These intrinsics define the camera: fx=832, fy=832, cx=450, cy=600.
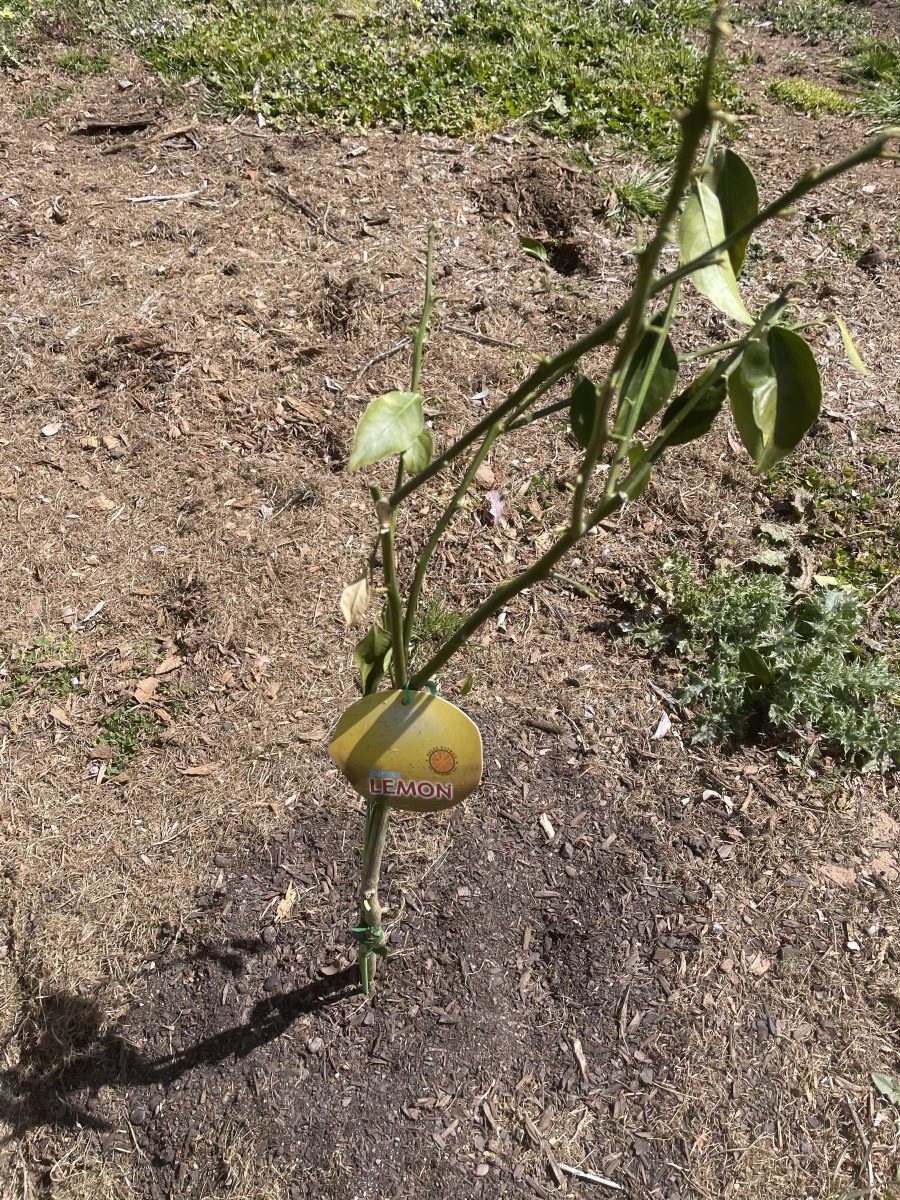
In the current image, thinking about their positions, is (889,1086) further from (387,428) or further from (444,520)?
(387,428)

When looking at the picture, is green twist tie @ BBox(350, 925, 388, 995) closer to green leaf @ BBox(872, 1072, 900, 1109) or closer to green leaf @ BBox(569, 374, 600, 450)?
green leaf @ BBox(569, 374, 600, 450)

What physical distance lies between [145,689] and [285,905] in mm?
737

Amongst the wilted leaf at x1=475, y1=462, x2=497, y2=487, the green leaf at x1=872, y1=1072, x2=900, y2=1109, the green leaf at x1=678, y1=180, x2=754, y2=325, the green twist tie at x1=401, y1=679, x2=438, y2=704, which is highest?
the green leaf at x1=678, y1=180, x2=754, y2=325

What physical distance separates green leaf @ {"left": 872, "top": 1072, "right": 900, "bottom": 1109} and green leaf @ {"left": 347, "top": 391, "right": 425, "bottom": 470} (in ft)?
5.57

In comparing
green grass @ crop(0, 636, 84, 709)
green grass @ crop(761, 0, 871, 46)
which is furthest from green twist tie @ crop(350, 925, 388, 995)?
green grass @ crop(761, 0, 871, 46)

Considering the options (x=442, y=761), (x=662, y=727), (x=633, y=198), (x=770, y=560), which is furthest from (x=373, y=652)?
(x=633, y=198)

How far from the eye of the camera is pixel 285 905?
1.83 meters

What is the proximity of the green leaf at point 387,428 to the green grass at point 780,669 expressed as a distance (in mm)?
1520

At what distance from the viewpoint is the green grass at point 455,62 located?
373cm

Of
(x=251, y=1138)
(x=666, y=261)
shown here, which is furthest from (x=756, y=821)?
(x=666, y=261)

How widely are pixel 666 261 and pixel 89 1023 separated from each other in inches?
124

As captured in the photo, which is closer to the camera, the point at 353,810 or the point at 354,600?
the point at 354,600

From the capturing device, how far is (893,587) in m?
2.49

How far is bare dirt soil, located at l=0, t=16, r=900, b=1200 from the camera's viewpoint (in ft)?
5.32
